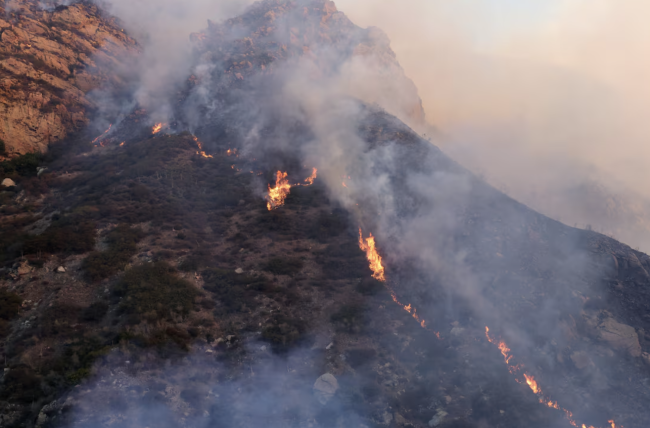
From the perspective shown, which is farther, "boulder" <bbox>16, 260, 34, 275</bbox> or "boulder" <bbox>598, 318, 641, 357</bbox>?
"boulder" <bbox>16, 260, 34, 275</bbox>

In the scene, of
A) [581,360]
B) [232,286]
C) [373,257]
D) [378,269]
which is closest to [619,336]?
[581,360]

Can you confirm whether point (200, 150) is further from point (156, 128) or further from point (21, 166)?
point (21, 166)

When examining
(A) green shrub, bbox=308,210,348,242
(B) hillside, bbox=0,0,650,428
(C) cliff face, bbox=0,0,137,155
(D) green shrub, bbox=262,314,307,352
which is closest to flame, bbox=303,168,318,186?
(B) hillside, bbox=0,0,650,428

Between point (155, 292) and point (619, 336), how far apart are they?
3274cm

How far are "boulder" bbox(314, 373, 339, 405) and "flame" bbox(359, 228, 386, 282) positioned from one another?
11712mm

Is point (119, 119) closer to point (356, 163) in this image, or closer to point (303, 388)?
point (356, 163)

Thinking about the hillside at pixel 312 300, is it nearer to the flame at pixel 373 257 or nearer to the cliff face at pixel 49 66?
the flame at pixel 373 257

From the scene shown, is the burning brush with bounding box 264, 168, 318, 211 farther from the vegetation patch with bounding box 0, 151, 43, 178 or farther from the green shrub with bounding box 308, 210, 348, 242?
the vegetation patch with bounding box 0, 151, 43, 178

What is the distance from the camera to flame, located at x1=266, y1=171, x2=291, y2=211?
4653 cm

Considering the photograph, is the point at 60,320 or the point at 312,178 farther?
the point at 312,178

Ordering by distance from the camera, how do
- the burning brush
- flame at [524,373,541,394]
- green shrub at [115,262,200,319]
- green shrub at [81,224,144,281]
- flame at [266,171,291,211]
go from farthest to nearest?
the burning brush → flame at [266,171,291,211] → green shrub at [81,224,144,281] → green shrub at [115,262,200,319] → flame at [524,373,541,394]

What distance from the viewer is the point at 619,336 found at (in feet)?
85.3

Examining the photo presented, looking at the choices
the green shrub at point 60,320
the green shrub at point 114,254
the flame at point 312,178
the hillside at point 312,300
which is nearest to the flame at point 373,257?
the hillside at point 312,300

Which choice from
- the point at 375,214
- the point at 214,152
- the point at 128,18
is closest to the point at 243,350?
the point at 375,214
